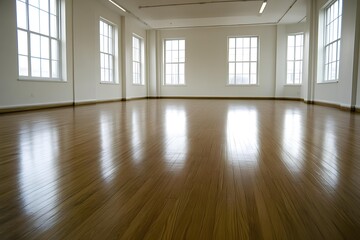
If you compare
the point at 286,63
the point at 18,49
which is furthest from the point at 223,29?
the point at 18,49

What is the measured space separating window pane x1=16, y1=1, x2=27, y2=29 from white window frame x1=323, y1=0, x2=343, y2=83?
852 cm

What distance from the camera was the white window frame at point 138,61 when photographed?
14922 mm

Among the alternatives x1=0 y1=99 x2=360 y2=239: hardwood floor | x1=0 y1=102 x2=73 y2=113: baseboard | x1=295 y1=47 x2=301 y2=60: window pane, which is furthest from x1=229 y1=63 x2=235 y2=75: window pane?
x1=0 y1=99 x2=360 y2=239: hardwood floor

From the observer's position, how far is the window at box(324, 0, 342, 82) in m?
8.95

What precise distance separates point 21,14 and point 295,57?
40.0ft

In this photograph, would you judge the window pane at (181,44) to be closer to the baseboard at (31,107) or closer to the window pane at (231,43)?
the window pane at (231,43)

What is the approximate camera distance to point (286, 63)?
15.1 metres

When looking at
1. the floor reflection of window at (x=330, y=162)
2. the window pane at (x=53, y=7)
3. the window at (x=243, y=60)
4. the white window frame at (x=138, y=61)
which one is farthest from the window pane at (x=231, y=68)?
the floor reflection of window at (x=330, y=162)

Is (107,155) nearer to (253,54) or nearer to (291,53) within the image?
(291,53)

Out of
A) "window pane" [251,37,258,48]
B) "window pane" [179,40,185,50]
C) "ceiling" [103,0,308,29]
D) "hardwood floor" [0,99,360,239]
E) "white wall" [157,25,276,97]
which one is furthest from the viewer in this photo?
"window pane" [179,40,185,50]

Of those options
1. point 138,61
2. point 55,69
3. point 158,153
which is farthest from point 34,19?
point 138,61

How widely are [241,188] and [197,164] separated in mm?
600

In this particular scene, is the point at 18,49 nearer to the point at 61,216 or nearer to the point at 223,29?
the point at 61,216

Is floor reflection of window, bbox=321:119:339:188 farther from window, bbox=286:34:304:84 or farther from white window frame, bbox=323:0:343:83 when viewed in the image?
window, bbox=286:34:304:84
